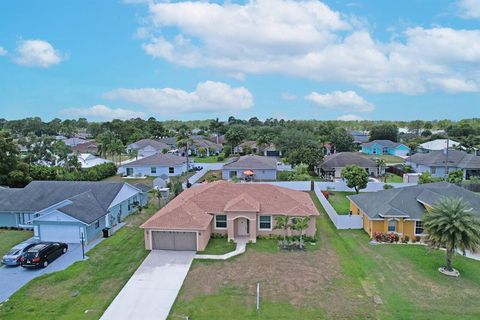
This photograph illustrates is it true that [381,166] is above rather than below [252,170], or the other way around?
above

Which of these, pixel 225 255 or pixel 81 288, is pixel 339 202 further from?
pixel 81 288

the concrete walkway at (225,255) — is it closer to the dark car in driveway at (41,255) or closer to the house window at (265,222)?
the house window at (265,222)

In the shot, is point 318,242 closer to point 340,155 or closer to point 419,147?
point 340,155

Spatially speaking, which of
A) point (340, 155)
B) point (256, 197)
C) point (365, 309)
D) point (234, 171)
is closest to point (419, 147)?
point (340, 155)

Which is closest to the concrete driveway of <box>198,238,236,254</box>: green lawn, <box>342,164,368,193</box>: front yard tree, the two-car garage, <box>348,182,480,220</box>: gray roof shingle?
the two-car garage

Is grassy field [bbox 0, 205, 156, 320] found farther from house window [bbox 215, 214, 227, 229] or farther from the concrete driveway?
house window [bbox 215, 214, 227, 229]

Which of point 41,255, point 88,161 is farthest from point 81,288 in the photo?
point 88,161

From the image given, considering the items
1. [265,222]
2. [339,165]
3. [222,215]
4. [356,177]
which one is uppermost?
[339,165]

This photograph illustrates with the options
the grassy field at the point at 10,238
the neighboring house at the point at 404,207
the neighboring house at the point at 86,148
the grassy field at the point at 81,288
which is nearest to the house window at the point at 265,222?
the neighboring house at the point at 404,207
